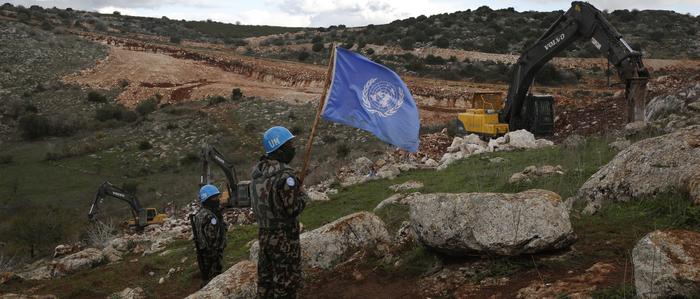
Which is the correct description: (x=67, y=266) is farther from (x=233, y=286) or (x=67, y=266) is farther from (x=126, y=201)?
(x=233, y=286)

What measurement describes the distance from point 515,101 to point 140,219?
12362 mm

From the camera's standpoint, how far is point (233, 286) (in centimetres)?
621

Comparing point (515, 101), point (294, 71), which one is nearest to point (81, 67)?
point (294, 71)

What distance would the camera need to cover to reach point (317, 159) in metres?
22.7

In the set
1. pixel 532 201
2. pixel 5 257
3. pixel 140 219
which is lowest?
pixel 5 257

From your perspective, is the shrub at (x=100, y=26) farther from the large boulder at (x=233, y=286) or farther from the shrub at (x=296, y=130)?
the large boulder at (x=233, y=286)

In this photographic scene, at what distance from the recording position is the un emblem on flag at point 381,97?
658 cm


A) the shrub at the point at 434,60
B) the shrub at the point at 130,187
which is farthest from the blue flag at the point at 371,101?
the shrub at the point at 434,60

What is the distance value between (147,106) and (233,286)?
94.2 ft

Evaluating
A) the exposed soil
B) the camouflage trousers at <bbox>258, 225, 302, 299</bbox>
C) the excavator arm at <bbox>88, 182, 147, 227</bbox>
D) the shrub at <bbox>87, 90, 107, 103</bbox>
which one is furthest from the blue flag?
the shrub at <bbox>87, 90, 107, 103</bbox>

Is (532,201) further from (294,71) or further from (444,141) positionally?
(294,71)

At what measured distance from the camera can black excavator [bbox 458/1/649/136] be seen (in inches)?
603

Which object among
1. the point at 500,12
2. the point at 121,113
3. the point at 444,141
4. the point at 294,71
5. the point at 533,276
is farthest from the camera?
the point at 500,12

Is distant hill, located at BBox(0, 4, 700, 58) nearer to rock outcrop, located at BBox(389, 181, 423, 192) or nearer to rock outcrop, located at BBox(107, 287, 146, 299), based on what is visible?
rock outcrop, located at BBox(389, 181, 423, 192)
